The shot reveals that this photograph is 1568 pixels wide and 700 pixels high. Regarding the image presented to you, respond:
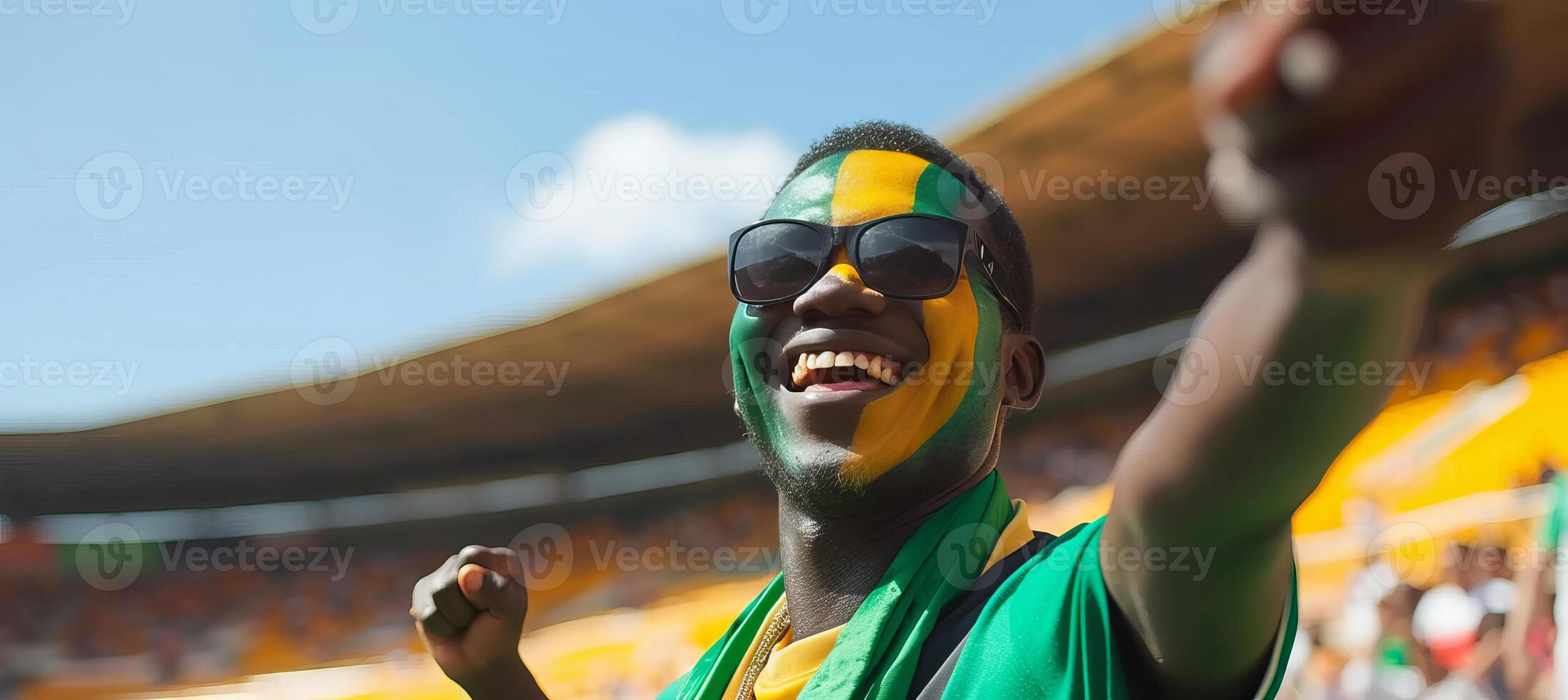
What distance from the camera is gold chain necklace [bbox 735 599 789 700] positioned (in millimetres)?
2164

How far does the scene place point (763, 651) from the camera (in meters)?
2.23

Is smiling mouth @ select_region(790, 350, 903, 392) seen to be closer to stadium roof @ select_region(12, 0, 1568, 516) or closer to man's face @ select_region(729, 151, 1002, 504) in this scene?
man's face @ select_region(729, 151, 1002, 504)

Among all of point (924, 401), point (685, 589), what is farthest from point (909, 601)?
point (685, 589)

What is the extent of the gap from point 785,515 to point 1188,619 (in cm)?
108

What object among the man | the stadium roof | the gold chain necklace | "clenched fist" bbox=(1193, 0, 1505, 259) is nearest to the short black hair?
the man

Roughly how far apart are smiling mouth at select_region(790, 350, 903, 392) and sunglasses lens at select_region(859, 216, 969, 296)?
0.13m

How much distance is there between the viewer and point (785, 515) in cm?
221

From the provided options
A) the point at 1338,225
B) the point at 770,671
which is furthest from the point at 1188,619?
the point at 770,671

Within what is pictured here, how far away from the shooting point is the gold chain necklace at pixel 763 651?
2.16 meters

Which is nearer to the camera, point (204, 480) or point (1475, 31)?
point (1475, 31)

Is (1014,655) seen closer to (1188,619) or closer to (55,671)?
(1188,619)

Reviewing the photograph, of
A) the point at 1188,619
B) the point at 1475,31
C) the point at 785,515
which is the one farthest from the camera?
the point at 785,515

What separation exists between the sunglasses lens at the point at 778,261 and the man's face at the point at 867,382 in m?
0.03

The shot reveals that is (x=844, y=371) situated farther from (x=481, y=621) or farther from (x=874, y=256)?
(x=481, y=621)
